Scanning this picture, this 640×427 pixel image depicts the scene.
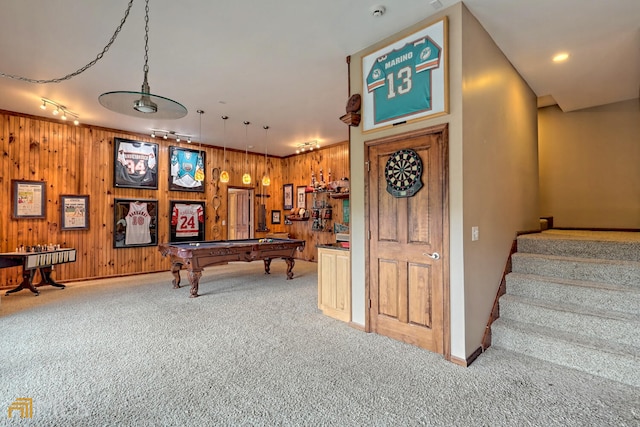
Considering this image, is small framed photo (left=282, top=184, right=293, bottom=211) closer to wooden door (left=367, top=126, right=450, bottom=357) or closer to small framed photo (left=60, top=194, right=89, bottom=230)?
small framed photo (left=60, top=194, right=89, bottom=230)

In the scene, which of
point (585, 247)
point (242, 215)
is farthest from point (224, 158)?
point (585, 247)

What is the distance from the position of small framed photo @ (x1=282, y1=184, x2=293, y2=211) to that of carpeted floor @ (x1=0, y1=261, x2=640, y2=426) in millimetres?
5537

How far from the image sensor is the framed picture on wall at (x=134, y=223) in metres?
6.64

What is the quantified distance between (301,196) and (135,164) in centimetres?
413

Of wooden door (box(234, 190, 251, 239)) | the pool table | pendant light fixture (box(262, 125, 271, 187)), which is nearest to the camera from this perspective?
the pool table

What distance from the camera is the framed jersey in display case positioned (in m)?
7.40

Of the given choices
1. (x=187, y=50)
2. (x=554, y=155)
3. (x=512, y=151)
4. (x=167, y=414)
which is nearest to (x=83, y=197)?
(x=187, y=50)

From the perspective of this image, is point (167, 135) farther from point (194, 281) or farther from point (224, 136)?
point (194, 281)

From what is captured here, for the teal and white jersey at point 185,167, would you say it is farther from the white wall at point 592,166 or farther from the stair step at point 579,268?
the white wall at point 592,166

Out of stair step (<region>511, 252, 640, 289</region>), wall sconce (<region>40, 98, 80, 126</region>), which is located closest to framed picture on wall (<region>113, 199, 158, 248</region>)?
wall sconce (<region>40, 98, 80, 126</region>)

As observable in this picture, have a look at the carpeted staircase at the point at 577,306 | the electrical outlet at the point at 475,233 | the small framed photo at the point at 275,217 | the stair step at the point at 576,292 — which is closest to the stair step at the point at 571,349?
the carpeted staircase at the point at 577,306

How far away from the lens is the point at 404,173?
3.07 meters

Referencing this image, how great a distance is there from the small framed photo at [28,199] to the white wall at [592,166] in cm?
912

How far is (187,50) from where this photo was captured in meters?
3.53
